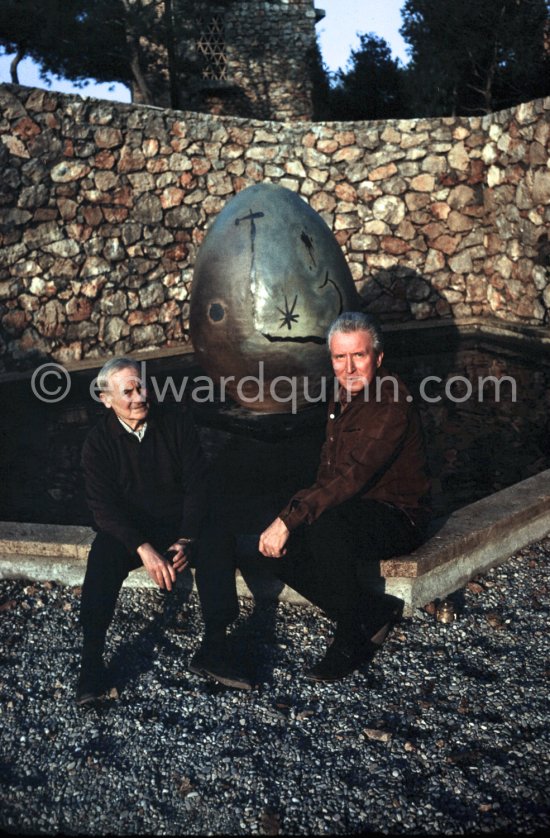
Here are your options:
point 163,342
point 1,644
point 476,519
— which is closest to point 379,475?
point 476,519

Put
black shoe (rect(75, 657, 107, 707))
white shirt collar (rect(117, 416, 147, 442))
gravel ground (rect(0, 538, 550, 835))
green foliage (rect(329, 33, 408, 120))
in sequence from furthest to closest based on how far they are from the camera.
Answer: green foliage (rect(329, 33, 408, 120))
white shirt collar (rect(117, 416, 147, 442))
black shoe (rect(75, 657, 107, 707))
gravel ground (rect(0, 538, 550, 835))

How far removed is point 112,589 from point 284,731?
77cm

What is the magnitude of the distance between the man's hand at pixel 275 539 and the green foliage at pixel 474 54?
542 inches

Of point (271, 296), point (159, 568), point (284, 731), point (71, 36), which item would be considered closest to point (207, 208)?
point (271, 296)

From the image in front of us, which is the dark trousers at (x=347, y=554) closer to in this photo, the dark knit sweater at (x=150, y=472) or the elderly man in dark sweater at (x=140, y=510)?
the elderly man in dark sweater at (x=140, y=510)

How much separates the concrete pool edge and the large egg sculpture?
1.65 metres

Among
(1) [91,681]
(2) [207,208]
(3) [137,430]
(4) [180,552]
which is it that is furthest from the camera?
(2) [207,208]

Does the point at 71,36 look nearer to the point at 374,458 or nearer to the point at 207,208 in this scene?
the point at 207,208

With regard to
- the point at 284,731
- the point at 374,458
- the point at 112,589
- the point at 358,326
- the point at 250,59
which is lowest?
the point at 284,731

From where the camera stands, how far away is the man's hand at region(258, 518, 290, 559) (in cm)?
248

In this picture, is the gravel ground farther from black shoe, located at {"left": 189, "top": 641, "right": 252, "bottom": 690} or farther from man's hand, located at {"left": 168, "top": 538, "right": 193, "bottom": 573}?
man's hand, located at {"left": 168, "top": 538, "right": 193, "bottom": 573}

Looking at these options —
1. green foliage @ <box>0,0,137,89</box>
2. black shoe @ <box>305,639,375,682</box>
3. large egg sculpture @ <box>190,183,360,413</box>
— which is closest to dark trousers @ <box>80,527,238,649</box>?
black shoe @ <box>305,639,375,682</box>

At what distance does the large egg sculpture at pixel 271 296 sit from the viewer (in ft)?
14.6

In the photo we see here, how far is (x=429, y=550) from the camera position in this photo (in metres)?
2.83
